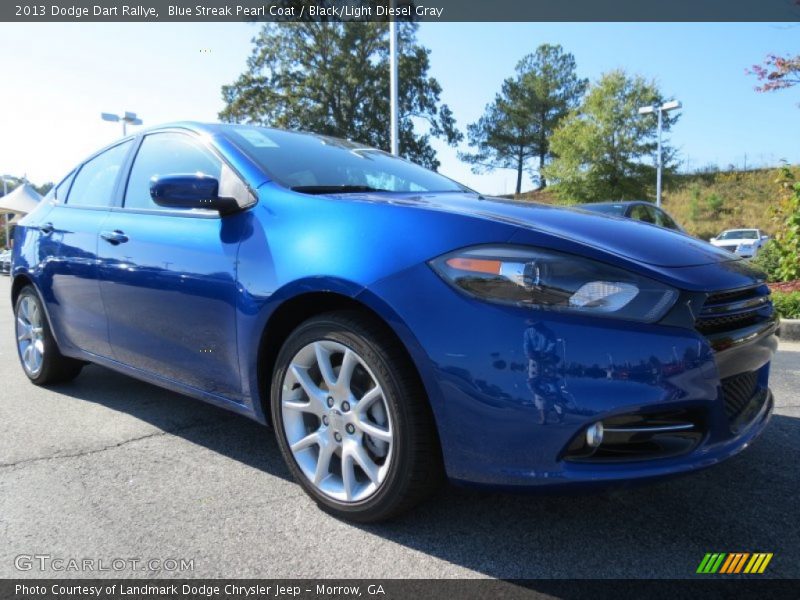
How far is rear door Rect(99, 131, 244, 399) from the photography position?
2.43m

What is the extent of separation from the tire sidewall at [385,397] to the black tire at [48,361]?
2.30 metres

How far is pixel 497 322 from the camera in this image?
1731 millimetres

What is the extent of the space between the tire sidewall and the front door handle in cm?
126

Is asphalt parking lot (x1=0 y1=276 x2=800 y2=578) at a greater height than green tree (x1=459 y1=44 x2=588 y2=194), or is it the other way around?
green tree (x1=459 y1=44 x2=588 y2=194)

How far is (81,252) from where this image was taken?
130 inches

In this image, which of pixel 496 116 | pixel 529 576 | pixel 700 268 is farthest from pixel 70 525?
pixel 496 116

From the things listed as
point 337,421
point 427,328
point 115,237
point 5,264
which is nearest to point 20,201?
point 5,264

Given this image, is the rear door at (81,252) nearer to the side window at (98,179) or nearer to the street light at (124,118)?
the side window at (98,179)

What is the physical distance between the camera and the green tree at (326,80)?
32.6 meters

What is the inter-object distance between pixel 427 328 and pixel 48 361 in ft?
10.4

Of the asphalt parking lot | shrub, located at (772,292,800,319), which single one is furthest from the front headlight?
shrub, located at (772,292,800,319)

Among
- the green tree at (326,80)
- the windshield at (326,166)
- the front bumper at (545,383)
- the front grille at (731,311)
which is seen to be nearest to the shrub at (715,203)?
the green tree at (326,80)

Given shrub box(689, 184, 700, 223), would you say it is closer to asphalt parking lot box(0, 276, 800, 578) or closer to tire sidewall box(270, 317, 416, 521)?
asphalt parking lot box(0, 276, 800, 578)

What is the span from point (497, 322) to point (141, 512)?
5.00ft
